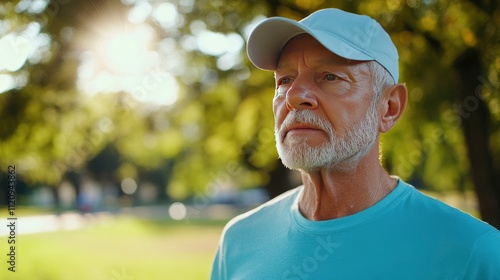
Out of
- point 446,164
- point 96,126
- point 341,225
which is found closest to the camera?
point 341,225

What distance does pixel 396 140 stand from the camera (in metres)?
9.46

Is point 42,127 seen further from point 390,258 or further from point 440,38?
point 390,258

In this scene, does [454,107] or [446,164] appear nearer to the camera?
[454,107]

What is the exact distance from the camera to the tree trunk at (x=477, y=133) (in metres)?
7.02

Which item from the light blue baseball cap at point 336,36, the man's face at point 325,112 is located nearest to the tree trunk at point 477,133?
the light blue baseball cap at point 336,36

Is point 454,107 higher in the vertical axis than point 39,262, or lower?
higher

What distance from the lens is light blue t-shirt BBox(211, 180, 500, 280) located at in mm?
1831

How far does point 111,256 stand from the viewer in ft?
56.4

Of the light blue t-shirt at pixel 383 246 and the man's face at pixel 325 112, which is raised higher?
the man's face at pixel 325 112

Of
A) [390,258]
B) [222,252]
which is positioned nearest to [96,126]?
[222,252]

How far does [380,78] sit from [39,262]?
14.1m

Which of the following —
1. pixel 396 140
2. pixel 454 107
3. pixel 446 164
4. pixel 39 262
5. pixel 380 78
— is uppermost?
pixel 380 78

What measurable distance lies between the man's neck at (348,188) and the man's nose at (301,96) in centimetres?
25

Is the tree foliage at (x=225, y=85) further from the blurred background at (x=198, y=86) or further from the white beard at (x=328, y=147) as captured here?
the white beard at (x=328, y=147)
